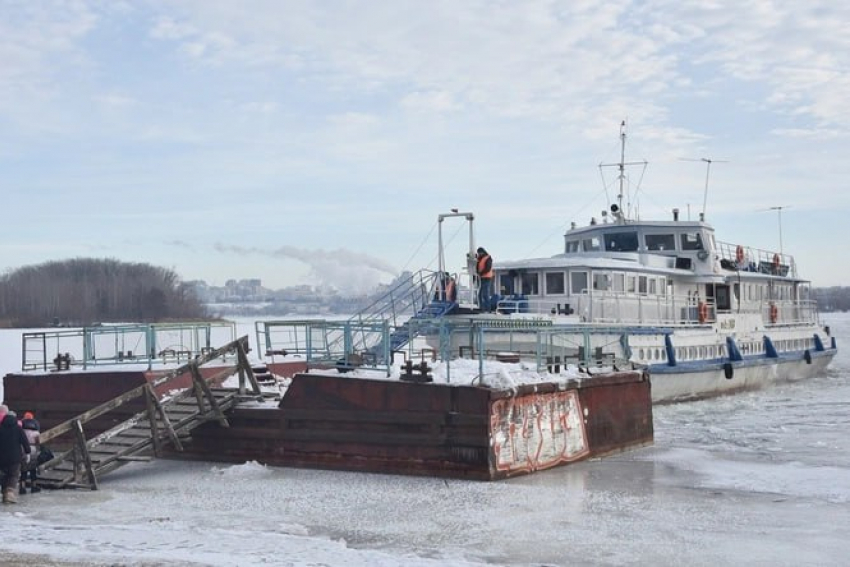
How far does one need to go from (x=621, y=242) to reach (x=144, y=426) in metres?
22.7

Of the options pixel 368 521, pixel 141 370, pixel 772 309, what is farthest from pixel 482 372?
pixel 772 309

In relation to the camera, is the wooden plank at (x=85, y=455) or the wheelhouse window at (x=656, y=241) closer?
the wooden plank at (x=85, y=455)

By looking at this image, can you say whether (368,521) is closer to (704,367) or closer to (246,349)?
(246,349)

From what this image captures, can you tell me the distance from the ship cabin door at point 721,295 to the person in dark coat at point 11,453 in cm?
2714

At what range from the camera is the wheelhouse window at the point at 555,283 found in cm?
3005

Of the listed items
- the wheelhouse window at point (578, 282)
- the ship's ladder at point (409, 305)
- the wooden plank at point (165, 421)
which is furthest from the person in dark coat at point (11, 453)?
the wheelhouse window at point (578, 282)

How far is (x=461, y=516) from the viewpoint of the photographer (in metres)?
13.5

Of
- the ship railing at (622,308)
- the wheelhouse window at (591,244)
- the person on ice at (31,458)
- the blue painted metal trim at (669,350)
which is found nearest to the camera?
the person on ice at (31,458)

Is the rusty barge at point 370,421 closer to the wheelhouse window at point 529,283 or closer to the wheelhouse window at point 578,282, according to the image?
the wheelhouse window at point 578,282

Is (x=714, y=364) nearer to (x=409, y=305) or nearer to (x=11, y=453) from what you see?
(x=409, y=305)

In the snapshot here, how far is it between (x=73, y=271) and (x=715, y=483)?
413 feet

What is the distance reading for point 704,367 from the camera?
32.0 meters

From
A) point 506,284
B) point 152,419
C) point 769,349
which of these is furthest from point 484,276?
point 769,349

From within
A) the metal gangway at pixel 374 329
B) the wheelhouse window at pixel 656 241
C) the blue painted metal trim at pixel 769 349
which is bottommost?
the blue painted metal trim at pixel 769 349
